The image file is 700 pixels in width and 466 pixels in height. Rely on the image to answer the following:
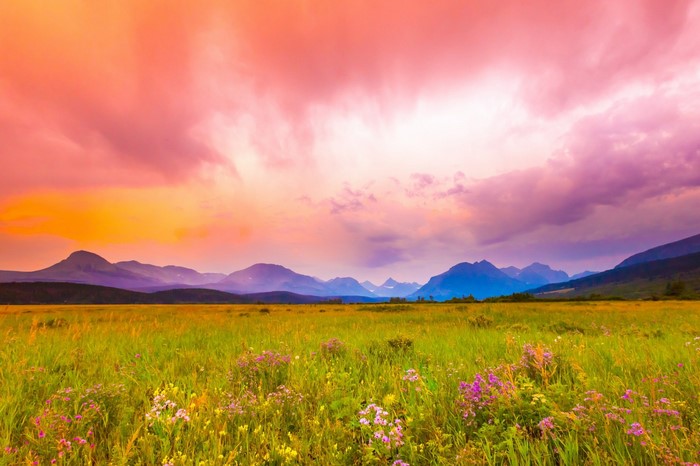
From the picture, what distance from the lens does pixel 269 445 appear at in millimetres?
3191

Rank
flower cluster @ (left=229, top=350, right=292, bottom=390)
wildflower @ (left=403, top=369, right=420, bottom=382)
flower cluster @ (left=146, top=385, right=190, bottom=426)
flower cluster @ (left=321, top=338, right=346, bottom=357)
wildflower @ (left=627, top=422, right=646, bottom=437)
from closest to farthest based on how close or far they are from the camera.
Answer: wildflower @ (left=627, top=422, right=646, bottom=437), flower cluster @ (left=146, top=385, right=190, bottom=426), wildflower @ (left=403, top=369, right=420, bottom=382), flower cluster @ (left=229, top=350, right=292, bottom=390), flower cluster @ (left=321, top=338, right=346, bottom=357)

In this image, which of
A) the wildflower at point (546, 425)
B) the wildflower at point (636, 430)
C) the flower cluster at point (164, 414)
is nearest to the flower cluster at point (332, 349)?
the flower cluster at point (164, 414)

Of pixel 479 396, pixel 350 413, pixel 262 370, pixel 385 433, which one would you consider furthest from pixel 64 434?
pixel 479 396

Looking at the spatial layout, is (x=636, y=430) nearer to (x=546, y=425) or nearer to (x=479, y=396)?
(x=546, y=425)

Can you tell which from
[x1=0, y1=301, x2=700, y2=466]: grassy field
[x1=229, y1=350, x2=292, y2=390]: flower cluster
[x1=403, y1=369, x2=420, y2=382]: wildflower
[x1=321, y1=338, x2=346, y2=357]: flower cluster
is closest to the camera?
[x1=0, y1=301, x2=700, y2=466]: grassy field

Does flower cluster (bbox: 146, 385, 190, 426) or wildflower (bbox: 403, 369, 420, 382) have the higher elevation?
wildflower (bbox: 403, 369, 420, 382)

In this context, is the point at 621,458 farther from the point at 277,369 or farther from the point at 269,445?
the point at 277,369

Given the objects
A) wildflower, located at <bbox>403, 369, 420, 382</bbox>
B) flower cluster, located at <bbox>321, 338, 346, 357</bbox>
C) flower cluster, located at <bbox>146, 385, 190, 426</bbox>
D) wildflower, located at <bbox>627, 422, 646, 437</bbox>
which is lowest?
flower cluster, located at <bbox>321, 338, 346, 357</bbox>

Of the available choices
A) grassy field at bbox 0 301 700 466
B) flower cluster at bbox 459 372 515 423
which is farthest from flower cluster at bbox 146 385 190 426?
flower cluster at bbox 459 372 515 423

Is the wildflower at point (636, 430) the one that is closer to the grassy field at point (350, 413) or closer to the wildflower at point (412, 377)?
the grassy field at point (350, 413)

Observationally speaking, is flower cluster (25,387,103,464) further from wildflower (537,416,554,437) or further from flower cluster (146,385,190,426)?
wildflower (537,416,554,437)

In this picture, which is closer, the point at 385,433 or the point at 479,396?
the point at 385,433

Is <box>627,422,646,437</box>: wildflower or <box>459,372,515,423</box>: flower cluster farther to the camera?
<box>459,372,515,423</box>: flower cluster

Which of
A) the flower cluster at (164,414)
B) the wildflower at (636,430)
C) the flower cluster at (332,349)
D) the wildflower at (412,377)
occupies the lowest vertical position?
the flower cluster at (332,349)
